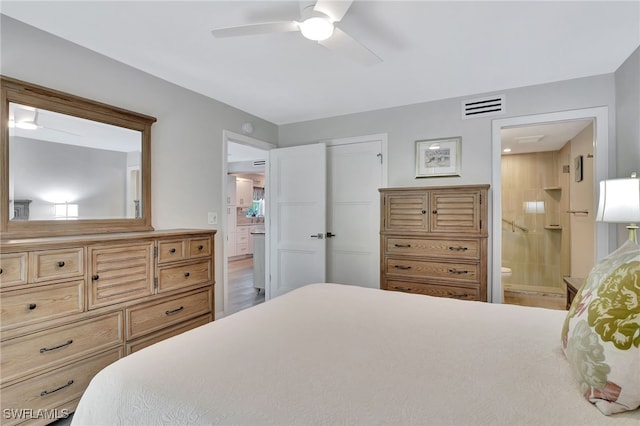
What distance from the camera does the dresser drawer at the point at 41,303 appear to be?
1.62 m

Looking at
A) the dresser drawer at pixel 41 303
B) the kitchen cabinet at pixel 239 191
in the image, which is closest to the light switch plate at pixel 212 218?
the dresser drawer at pixel 41 303

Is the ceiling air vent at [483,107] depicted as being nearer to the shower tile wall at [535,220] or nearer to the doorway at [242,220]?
the doorway at [242,220]

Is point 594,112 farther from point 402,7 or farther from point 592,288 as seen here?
point 592,288

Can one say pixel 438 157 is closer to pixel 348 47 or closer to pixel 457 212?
pixel 457 212

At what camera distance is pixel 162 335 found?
7.72ft

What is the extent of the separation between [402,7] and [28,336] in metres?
2.75

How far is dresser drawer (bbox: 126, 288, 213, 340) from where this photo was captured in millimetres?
2172

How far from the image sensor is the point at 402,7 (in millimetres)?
1889

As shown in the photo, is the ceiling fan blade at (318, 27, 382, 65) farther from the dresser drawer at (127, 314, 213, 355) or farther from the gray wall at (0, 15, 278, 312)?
the dresser drawer at (127, 314, 213, 355)

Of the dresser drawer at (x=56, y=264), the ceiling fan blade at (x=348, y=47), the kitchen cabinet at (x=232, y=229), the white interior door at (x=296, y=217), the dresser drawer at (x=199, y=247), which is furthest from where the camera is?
the kitchen cabinet at (x=232, y=229)

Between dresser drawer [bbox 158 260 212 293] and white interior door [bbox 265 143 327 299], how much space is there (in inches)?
58.6

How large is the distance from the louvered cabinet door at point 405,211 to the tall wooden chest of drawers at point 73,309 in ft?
6.34

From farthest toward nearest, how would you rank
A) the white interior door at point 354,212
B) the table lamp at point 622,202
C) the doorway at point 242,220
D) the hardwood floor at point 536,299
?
1. the hardwood floor at point 536,299
2. the white interior door at point 354,212
3. the doorway at point 242,220
4. the table lamp at point 622,202

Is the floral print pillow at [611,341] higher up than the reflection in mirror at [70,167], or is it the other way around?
the reflection in mirror at [70,167]
